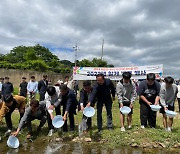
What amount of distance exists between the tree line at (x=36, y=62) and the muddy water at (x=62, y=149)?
27.6 m

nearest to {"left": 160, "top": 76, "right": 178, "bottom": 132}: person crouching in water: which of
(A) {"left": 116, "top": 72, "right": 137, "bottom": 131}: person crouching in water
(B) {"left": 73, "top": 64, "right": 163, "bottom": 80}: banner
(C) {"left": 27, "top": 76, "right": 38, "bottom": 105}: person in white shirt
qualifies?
(A) {"left": 116, "top": 72, "right": 137, "bottom": 131}: person crouching in water

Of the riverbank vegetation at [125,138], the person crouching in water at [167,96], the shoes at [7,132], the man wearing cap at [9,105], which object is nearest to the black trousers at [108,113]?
the riverbank vegetation at [125,138]

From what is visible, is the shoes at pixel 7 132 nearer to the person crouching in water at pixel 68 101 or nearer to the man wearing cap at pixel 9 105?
the man wearing cap at pixel 9 105

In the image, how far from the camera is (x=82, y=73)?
66.3ft

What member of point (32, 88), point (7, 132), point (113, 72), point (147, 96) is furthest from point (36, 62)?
point (147, 96)

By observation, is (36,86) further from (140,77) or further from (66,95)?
(140,77)

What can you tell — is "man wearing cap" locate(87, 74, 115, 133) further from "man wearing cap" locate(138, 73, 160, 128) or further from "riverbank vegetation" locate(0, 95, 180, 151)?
"man wearing cap" locate(138, 73, 160, 128)

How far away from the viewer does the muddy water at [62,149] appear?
6074mm

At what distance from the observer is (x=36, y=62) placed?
123 feet

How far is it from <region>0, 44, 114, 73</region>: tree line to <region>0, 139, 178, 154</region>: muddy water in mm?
27612

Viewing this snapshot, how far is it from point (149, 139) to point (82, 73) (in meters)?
13.8

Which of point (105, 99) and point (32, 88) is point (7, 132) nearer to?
point (105, 99)

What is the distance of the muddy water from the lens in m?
6.07

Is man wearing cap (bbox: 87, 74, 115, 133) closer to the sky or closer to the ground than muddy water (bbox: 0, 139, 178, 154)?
closer to the sky
